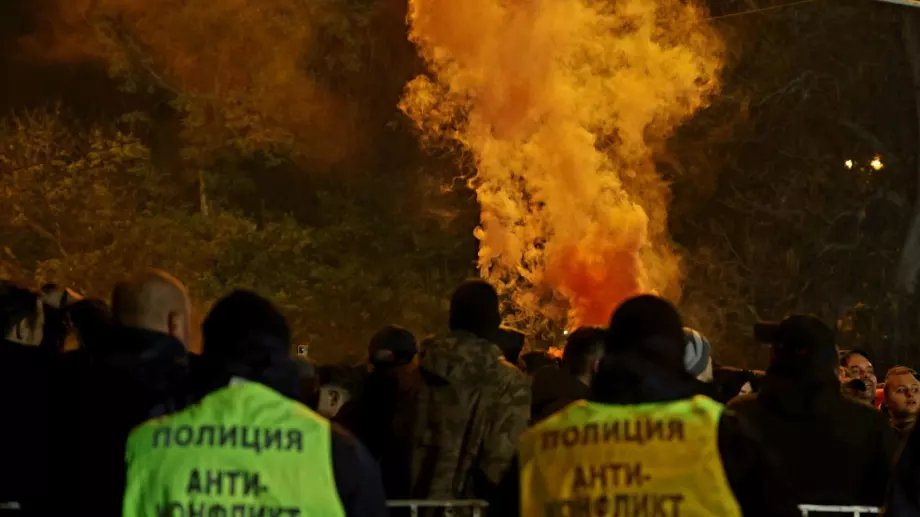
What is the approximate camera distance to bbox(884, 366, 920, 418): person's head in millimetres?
6617

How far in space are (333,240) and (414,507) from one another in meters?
18.7

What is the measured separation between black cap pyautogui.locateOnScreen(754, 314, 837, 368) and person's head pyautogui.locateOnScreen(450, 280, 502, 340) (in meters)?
1.26

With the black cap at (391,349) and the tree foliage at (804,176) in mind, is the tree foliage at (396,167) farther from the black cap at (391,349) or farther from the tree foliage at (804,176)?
the black cap at (391,349)

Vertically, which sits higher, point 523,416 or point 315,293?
point 315,293

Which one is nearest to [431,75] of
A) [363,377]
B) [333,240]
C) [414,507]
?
[333,240]

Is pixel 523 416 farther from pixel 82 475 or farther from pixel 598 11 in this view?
pixel 598 11

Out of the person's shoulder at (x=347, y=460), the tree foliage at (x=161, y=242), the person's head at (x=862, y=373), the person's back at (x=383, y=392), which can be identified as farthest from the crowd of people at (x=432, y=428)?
the tree foliage at (x=161, y=242)

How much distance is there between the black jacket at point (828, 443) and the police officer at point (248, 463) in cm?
170

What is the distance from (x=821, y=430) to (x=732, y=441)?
0.91 meters

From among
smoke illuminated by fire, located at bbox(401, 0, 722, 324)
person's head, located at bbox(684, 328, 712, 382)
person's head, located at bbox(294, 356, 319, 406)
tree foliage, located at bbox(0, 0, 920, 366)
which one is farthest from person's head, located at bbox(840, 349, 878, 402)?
tree foliage, located at bbox(0, 0, 920, 366)

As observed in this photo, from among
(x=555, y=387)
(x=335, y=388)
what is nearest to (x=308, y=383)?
(x=335, y=388)

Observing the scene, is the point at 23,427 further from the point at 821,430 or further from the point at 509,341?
the point at 821,430

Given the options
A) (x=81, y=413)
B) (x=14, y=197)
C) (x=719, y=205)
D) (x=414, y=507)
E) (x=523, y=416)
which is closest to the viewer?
(x=81, y=413)

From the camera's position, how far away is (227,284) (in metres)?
22.0
